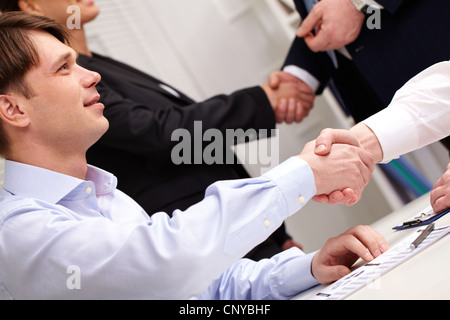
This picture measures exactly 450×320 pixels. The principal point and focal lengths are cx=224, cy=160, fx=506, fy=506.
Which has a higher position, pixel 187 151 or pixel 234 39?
pixel 234 39

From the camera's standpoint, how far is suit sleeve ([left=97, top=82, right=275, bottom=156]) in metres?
1.28

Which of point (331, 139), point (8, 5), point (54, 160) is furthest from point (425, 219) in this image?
point (8, 5)

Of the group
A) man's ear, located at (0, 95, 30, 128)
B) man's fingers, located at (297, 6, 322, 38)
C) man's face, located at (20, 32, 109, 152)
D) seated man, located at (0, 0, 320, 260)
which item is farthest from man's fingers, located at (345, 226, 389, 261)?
man's fingers, located at (297, 6, 322, 38)

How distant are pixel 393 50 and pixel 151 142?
69 cm

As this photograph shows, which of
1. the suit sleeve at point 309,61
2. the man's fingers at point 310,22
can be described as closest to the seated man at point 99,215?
the man's fingers at point 310,22

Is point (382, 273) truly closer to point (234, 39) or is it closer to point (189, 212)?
point (189, 212)

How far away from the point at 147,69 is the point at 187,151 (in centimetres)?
99

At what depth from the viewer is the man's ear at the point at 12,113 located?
2.75 ft

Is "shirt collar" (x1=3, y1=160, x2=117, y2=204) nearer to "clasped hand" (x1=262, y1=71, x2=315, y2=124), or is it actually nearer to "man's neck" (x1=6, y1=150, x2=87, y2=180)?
"man's neck" (x1=6, y1=150, x2=87, y2=180)

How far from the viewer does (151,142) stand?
1307mm

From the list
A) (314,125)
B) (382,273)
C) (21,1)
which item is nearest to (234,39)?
(314,125)

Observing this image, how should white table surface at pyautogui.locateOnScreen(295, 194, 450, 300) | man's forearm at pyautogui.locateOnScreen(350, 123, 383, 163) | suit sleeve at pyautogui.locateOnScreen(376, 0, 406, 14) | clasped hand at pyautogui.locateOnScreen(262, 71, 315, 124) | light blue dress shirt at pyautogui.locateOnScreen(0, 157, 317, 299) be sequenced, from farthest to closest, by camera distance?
clasped hand at pyautogui.locateOnScreen(262, 71, 315, 124) < suit sleeve at pyautogui.locateOnScreen(376, 0, 406, 14) < man's forearm at pyautogui.locateOnScreen(350, 123, 383, 163) < light blue dress shirt at pyautogui.locateOnScreen(0, 157, 317, 299) < white table surface at pyautogui.locateOnScreen(295, 194, 450, 300)

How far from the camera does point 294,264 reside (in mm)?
975

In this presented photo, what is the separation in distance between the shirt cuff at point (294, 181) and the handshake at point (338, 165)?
0.03m
